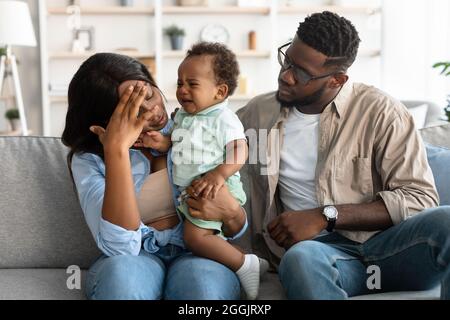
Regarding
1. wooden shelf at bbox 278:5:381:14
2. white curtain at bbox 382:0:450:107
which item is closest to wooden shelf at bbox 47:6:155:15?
wooden shelf at bbox 278:5:381:14

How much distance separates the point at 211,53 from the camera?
166cm

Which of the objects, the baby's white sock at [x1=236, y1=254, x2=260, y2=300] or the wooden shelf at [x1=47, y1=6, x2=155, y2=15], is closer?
the baby's white sock at [x1=236, y1=254, x2=260, y2=300]

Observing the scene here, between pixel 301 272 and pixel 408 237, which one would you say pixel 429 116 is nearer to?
pixel 408 237

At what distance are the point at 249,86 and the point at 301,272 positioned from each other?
430 cm

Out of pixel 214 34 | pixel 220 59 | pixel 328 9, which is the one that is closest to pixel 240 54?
pixel 214 34

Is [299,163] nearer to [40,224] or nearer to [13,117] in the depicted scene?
[40,224]

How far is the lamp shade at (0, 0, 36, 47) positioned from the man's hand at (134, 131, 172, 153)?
122 inches

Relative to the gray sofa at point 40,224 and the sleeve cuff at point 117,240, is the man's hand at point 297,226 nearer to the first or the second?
the gray sofa at point 40,224

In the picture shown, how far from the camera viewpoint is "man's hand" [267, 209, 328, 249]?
1.60 m

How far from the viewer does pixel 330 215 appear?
1.61 m

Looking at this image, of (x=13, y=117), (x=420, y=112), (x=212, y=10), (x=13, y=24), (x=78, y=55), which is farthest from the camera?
(x=212, y=10)

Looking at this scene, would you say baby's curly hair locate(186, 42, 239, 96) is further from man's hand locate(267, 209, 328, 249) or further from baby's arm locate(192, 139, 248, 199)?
man's hand locate(267, 209, 328, 249)

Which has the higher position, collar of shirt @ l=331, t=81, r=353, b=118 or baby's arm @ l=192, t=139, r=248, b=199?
collar of shirt @ l=331, t=81, r=353, b=118

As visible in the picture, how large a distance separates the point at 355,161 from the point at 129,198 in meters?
0.66
